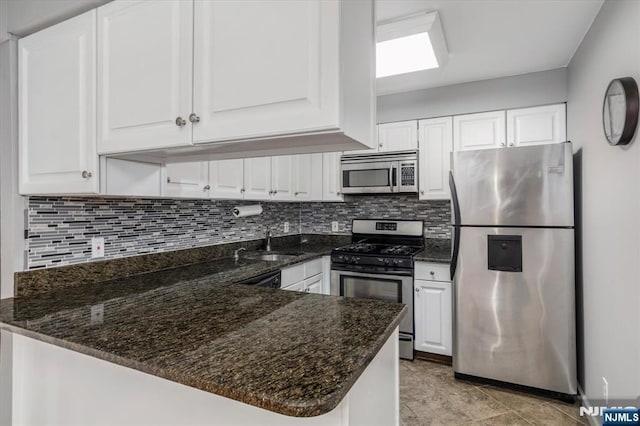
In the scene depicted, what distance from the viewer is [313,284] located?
3098 millimetres

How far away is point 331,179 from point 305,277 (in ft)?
3.70

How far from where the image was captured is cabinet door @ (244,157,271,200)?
8.65 feet

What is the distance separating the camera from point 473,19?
205 centimetres

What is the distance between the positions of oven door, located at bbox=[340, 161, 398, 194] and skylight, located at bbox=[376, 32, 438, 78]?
0.97m

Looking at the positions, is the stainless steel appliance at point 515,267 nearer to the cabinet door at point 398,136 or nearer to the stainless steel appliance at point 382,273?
the stainless steel appliance at point 382,273

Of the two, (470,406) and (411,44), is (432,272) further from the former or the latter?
(411,44)

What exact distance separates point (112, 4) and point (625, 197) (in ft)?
7.93

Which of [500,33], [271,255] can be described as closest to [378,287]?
[271,255]

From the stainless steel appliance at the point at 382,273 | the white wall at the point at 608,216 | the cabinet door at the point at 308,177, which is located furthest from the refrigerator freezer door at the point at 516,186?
the cabinet door at the point at 308,177

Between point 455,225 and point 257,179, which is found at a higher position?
point 257,179

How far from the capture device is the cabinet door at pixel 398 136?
3.28 meters

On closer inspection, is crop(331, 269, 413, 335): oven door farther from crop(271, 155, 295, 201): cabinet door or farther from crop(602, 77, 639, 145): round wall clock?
crop(602, 77, 639, 145): round wall clock

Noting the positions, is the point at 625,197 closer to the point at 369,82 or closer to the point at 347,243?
the point at 369,82

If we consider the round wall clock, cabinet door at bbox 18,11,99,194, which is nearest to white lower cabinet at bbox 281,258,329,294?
cabinet door at bbox 18,11,99,194
